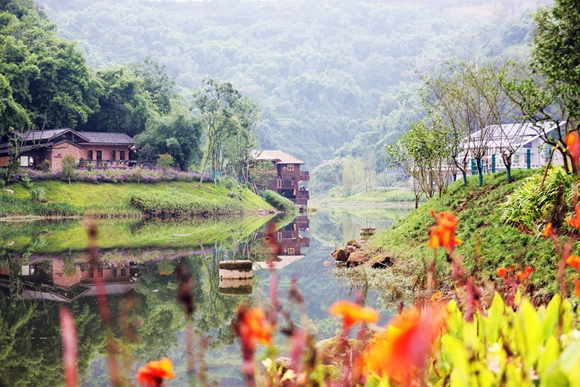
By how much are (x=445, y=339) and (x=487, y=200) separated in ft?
37.1

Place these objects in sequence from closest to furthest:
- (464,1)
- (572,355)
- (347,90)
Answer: (572,355) < (347,90) < (464,1)

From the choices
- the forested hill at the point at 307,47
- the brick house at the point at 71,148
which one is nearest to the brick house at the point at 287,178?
the brick house at the point at 71,148

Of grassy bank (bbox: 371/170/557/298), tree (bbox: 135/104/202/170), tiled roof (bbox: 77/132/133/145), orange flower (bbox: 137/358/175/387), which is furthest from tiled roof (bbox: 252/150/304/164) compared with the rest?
orange flower (bbox: 137/358/175/387)

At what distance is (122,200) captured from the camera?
119ft

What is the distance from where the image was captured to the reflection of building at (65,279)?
10.4 metres

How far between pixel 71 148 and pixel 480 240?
35.2 meters

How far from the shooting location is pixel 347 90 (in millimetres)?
117812

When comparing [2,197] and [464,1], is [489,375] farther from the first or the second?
[464,1]

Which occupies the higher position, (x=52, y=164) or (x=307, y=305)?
(x=52, y=164)

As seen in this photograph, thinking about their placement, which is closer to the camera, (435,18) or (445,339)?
(445,339)

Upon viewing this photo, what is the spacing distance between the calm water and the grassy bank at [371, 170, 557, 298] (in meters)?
1.60

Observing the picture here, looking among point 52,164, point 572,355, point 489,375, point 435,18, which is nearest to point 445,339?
point 489,375

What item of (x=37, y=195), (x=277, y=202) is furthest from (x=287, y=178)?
(x=37, y=195)

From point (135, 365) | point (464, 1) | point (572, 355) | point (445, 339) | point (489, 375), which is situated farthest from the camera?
point (464, 1)
